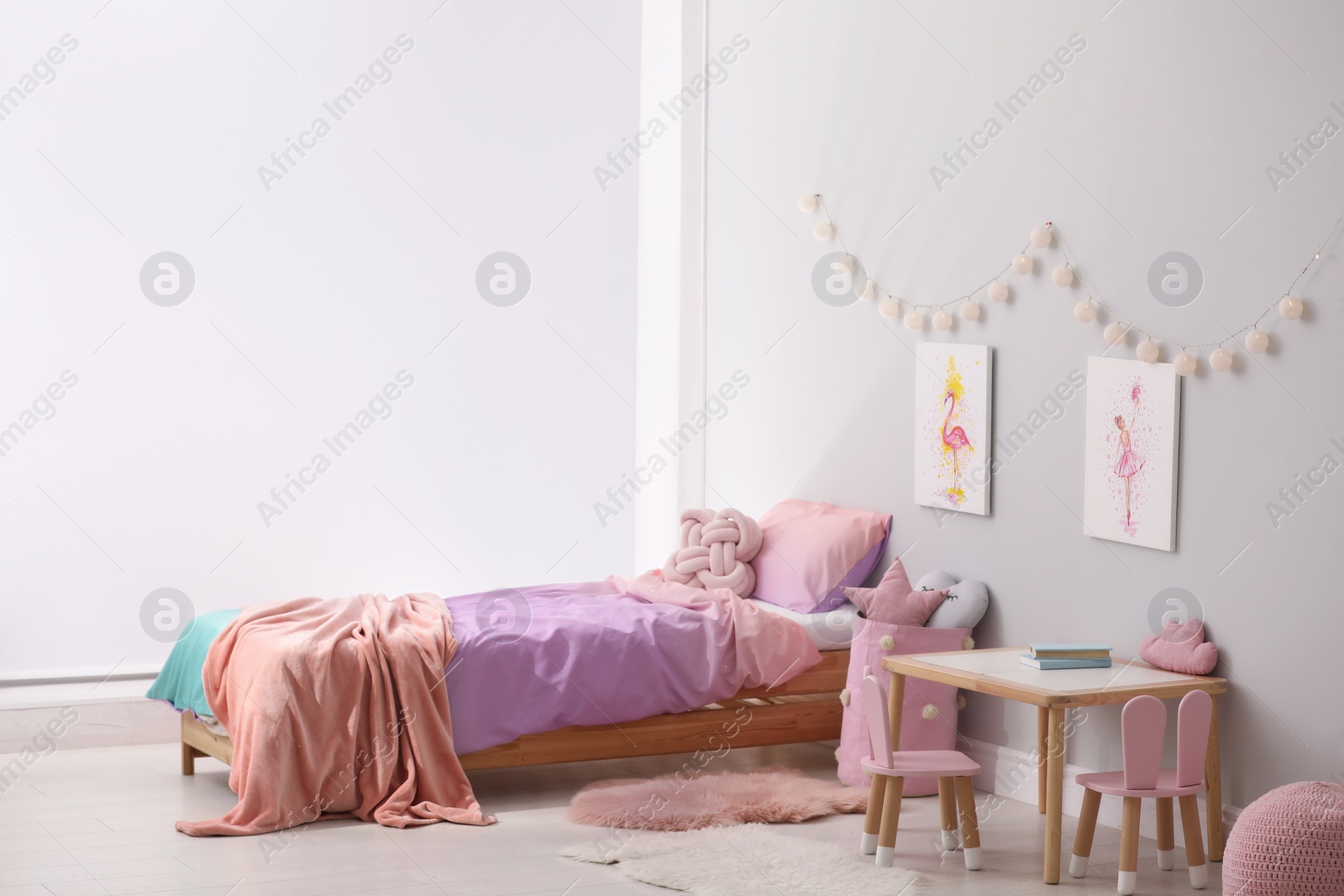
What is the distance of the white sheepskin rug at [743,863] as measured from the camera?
3502 mm

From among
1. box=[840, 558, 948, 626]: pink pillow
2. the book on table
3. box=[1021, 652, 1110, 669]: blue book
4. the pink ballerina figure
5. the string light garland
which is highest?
the string light garland

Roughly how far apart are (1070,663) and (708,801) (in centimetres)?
116

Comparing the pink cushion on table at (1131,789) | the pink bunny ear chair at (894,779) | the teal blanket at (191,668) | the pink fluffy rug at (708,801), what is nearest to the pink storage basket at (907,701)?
the pink fluffy rug at (708,801)

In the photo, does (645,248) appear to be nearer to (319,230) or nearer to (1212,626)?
(319,230)

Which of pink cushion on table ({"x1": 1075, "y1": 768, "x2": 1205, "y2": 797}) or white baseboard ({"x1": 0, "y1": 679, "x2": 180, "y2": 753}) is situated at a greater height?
pink cushion on table ({"x1": 1075, "y1": 768, "x2": 1205, "y2": 797})

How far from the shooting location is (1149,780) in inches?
137

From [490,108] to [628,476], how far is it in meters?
1.77

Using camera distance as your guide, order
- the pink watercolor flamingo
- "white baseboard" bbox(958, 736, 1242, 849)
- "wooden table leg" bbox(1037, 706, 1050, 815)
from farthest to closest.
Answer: the pink watercolor flamingo, "wooden table leg" bbox(1037, 706, 1050, 815), "white baseboard" bbox(958, 736, 1242, 849)

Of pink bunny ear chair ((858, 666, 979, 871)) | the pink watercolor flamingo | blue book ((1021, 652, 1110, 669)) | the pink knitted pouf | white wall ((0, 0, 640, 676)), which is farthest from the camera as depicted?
white wall ((0, 0, 640, 676))

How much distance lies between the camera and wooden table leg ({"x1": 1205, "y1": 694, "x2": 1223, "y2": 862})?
3.64m

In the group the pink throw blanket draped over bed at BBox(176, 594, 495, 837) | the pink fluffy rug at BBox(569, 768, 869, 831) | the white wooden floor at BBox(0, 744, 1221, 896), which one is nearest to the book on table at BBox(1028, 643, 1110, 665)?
the white wooden floor at BBox(0, 744, 1221, 896)

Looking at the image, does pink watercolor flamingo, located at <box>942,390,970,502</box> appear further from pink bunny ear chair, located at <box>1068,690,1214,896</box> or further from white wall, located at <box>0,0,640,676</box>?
white wall, located at <box>0,0,640,676</box>

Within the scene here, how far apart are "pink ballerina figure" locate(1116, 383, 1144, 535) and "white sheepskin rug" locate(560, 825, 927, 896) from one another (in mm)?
1201

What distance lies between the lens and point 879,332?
202 inches
